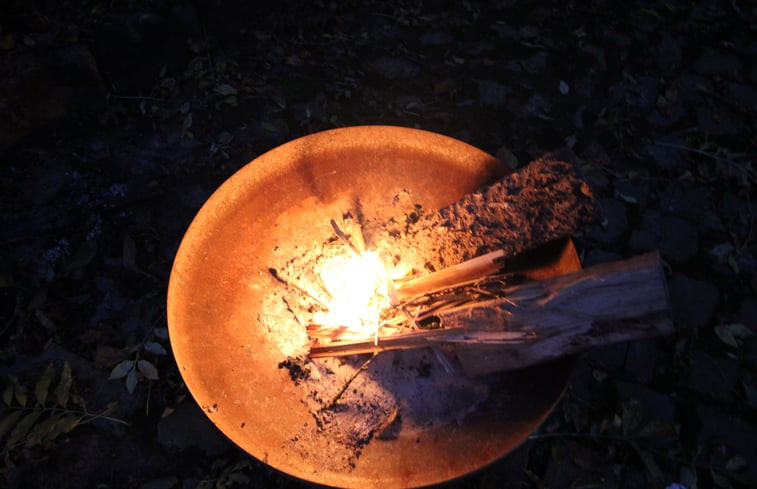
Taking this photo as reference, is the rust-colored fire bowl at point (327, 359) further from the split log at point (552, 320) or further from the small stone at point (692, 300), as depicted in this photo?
the small stone at point (692, 300)

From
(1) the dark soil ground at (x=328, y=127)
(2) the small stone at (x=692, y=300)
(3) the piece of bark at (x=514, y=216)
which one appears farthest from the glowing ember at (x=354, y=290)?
(2) the small stone at (x=692, y=300)

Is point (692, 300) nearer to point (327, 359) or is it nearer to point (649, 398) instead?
point (649, 398)

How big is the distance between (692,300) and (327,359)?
7.08 feet

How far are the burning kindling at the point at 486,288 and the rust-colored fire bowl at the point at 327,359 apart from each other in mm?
84

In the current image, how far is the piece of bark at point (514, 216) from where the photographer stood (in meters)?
1.90

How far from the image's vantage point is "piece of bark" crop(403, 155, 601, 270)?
1.90 m

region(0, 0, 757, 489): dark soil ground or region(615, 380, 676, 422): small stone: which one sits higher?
region(0, 0, 757, 489): dark soil ground

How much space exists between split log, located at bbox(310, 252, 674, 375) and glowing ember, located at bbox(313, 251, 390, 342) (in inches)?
6.4

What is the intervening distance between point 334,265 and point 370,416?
2.38ft

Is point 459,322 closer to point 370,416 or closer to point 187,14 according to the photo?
point 370,416

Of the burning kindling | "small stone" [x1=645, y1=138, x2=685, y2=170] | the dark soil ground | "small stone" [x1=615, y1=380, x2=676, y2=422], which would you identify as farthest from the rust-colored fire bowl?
"small stone" [x1=645, y1=138, x2=685, y2=170]

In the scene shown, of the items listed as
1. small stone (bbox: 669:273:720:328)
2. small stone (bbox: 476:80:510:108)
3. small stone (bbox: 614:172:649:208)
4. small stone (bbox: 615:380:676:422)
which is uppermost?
small stone (bbox: 476:80:510:108)

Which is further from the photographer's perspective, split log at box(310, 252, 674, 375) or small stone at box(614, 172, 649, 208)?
small stone at box(614, 172, 649, 208)

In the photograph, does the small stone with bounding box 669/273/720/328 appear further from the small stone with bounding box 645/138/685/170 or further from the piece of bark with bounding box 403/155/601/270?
the piece of bark with bounding box 403/155/601/270
